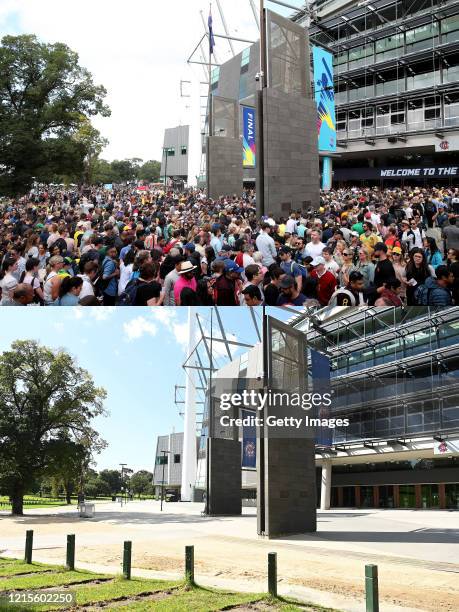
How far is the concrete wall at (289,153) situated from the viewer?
2076cm

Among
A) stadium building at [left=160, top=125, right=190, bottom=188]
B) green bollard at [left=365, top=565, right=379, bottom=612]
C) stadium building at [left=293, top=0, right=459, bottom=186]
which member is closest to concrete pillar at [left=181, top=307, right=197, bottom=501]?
green bollard at [left=365, top=565, right=379, bottom=612]

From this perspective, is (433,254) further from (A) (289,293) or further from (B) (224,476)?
(B) (224,476)

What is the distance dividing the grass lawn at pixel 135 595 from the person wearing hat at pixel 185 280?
433 centimetres

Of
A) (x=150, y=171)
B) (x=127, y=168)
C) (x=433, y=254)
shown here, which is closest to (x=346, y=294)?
(x=433, y=254)

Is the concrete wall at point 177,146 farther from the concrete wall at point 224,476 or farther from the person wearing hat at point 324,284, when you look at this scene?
the person wearing hat at point 324,284

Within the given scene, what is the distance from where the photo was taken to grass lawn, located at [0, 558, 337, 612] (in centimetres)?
823

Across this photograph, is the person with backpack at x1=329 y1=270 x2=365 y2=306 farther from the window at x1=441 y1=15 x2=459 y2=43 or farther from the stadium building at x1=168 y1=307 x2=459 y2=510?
the window at x1=441 y1=15 x2=459 y2=43

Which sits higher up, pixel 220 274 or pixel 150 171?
pixel 150 171

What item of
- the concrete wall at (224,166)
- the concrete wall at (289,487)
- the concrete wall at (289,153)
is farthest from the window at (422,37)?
the concrete wall at (289,487)

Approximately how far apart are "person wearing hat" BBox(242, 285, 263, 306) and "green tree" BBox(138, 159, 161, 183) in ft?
401

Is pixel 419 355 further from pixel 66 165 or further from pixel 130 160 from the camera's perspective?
pixel 130 160

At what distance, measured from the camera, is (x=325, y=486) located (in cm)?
2667

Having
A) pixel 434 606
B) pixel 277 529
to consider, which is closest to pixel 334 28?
pixel 277 529

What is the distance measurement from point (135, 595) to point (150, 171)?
134570 millimetres
